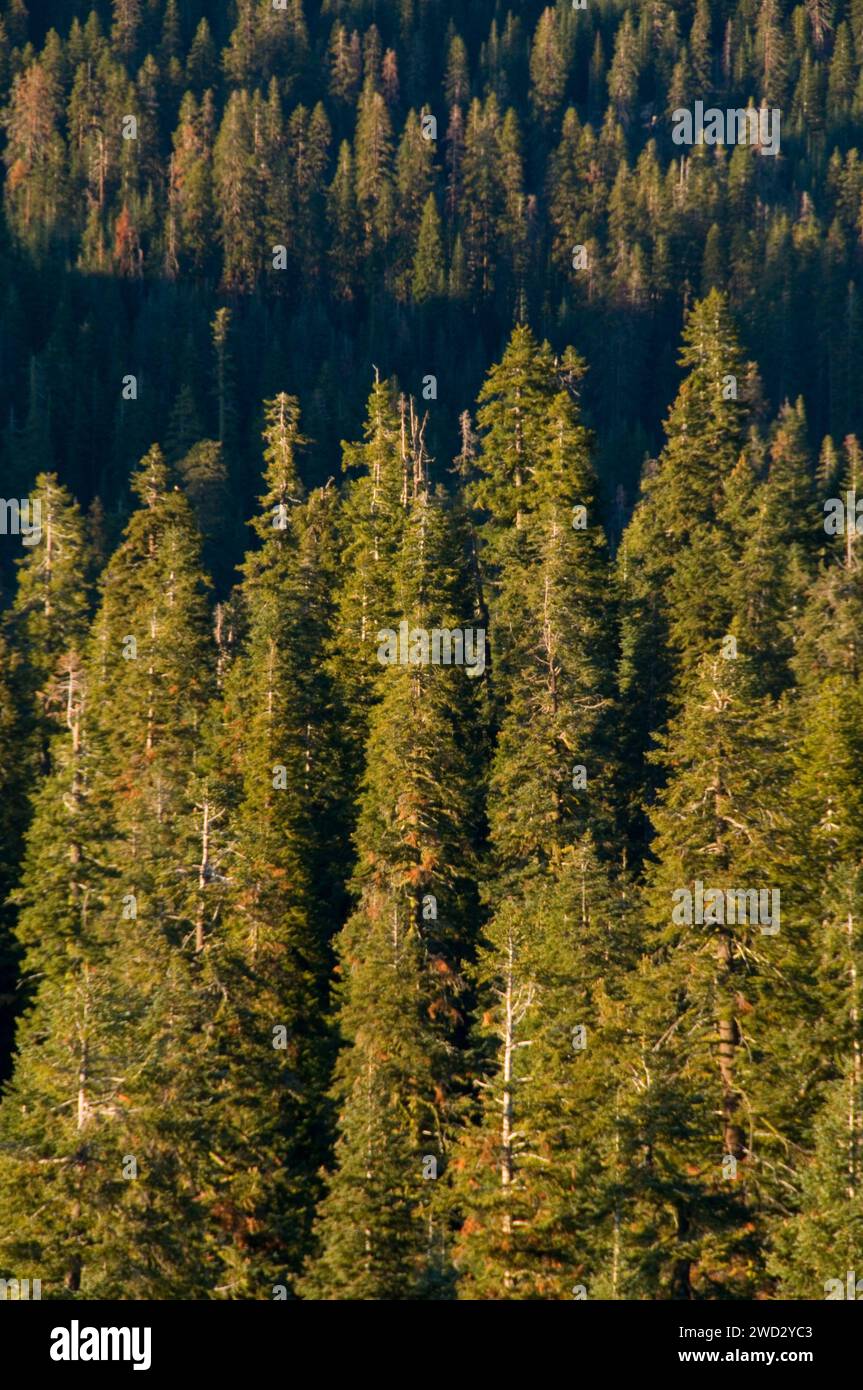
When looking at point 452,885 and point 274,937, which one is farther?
point 452,885

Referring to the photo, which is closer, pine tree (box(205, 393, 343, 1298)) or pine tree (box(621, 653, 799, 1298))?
pine tree (box(621, 653, 799, 1298))

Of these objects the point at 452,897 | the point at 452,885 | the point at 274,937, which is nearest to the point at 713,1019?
the point at 452,897

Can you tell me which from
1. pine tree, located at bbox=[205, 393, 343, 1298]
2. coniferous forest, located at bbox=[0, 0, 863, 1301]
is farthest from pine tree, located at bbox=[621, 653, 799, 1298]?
pine tree, located at bbox=[205, 393, 343, 1298]

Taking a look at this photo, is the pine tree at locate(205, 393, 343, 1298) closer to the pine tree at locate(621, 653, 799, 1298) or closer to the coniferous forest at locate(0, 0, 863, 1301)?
the coniferous forest at locate(0, 0, 863, 1301)

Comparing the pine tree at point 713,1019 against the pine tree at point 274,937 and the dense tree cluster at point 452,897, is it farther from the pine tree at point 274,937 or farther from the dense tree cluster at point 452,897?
the pine tree at point 274,937

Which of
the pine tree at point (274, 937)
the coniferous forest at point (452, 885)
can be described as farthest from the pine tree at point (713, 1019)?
the pine tree at point (274, 937)

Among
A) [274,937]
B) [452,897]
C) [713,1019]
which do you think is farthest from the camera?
[452,897]

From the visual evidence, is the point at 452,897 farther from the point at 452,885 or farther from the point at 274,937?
the point at 274,937

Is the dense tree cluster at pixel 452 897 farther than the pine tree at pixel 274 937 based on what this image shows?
No

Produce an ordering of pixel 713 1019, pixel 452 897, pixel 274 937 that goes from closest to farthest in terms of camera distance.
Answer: pixel 713 1019
pixel 274 937
pixel 452 897
